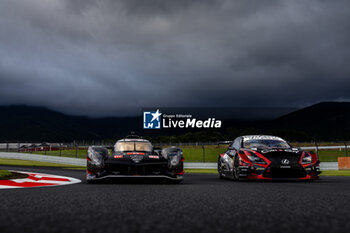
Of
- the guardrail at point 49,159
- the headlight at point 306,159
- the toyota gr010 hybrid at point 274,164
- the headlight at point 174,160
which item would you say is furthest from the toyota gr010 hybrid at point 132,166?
the guardrail at point 49,159

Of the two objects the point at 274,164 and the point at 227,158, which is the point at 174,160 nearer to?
the point at 274,164

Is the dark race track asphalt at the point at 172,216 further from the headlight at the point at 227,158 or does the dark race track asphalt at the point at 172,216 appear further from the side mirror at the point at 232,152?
the headlight at the point at 227,158

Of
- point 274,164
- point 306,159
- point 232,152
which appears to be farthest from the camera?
point 232,152

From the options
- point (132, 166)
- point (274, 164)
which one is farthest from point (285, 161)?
point (132, 166)

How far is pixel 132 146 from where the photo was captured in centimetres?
970

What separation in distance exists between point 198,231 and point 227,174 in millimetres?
8469

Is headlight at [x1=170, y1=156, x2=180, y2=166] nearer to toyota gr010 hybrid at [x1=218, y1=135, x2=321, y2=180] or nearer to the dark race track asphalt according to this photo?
toyota gr010 hybrid at [x1=218, y1=135, x2=321, y2=180]

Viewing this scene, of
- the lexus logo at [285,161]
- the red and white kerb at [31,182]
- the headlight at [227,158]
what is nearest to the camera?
the red and white kerb at [31,182]

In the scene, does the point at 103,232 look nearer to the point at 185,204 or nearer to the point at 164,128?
the point at 185,204

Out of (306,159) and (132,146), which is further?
(132,146)

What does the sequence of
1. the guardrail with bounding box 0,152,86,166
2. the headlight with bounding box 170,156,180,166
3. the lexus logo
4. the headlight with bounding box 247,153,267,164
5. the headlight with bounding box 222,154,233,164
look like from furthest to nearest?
1. the guardrail with bounding box 0,152,86,166
2. the headlight with bounding box 222,154,233,164
3. the headlight with bounding box 247,153,267,164
4. the lexus logo
5. the headlight with bounding box 170,156,180,166

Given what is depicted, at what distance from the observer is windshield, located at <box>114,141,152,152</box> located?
963 cm

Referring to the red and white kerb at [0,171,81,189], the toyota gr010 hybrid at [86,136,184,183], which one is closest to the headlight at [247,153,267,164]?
the toyota gr010 hybrid at [86,136,184,183]

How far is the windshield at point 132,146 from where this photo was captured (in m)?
9.63
